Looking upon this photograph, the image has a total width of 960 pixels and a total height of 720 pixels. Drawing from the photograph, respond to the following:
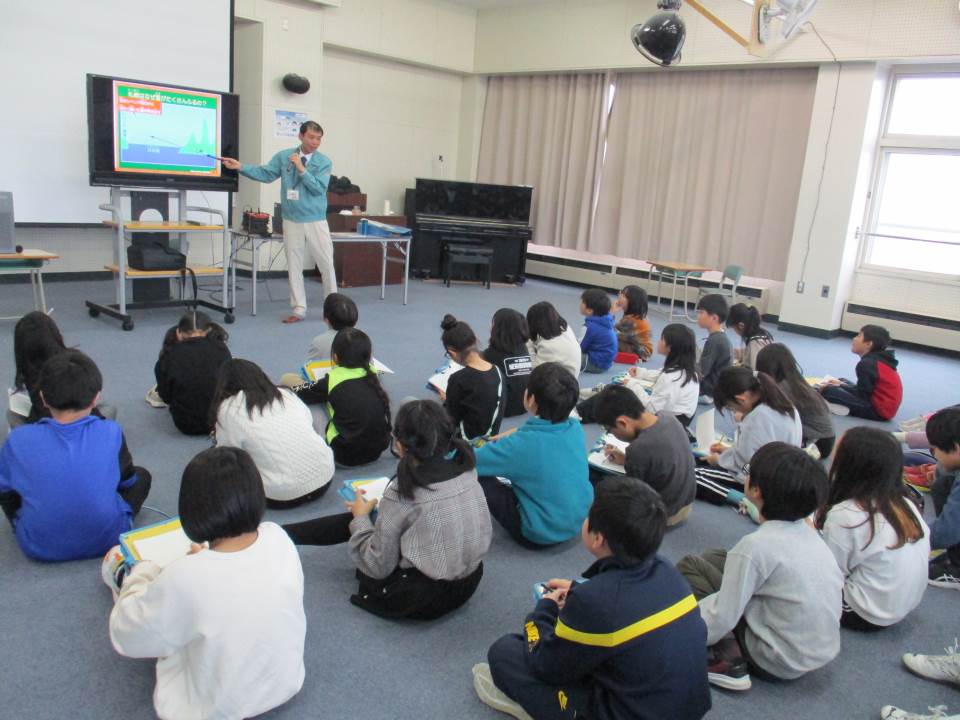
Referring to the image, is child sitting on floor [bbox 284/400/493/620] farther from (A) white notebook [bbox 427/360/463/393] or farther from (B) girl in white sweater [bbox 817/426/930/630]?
(A) white notebook [bbox 427/360/463/393]

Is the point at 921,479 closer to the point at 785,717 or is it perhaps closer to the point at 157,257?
the point at 785,717

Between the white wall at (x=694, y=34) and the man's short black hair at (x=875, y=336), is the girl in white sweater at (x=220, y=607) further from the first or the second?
the white wall at (x=694, y=34)

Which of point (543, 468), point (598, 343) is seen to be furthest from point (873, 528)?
point (598, 343)

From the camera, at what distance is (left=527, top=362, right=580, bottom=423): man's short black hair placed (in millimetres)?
2416

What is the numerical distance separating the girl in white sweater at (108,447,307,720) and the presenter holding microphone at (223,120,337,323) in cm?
431

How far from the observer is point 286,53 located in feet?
23.8

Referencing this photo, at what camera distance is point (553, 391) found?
2414 mm

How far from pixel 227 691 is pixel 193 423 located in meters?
1.93

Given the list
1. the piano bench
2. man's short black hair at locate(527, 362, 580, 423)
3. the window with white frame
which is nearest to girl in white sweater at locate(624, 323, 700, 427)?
man's short black hair at locate(527, 362, 580, 423)

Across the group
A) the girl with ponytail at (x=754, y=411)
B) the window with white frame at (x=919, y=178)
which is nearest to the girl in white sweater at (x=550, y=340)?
the girl with ponytail at (x=754, y=411)

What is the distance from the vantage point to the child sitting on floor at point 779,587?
71.9 inches

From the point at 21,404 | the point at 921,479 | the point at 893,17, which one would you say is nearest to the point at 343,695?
the point at 21,404

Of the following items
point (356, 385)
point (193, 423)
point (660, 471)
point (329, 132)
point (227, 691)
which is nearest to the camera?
point (227, 691)

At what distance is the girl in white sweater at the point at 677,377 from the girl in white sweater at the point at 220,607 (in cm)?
221
